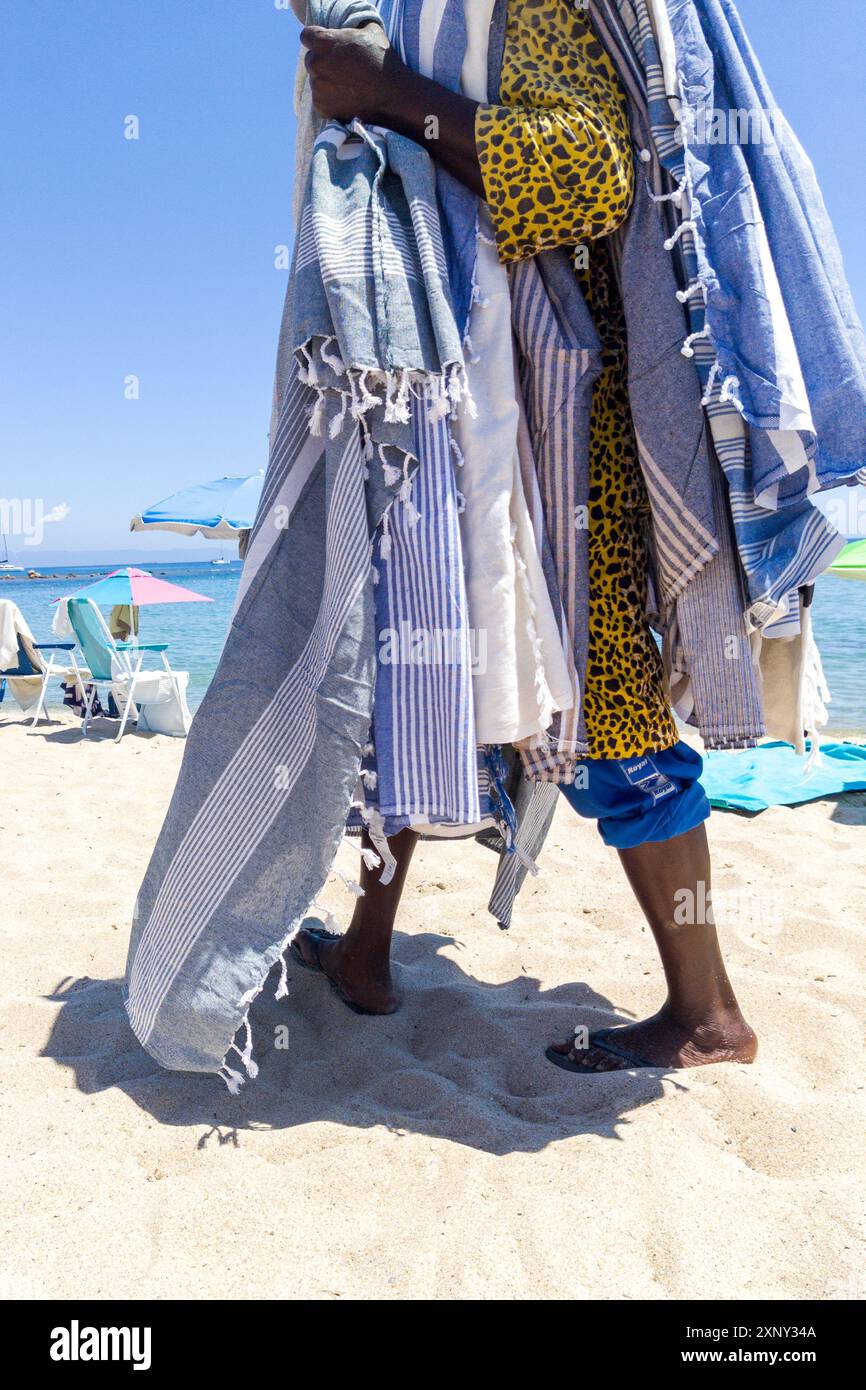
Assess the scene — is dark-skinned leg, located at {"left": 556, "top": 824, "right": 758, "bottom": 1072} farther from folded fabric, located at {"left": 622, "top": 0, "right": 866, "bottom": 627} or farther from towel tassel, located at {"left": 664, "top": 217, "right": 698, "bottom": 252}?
towel tassel, located at {"left": 664, "top": 217, "right": 698, "bottom": 252}

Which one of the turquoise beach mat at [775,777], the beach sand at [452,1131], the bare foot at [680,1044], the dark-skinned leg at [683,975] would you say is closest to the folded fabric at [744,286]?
the dark-skinned leg at [683,975]

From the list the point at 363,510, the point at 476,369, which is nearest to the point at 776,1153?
the point at 363,510

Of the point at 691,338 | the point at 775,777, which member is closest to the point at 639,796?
the point at 691,338


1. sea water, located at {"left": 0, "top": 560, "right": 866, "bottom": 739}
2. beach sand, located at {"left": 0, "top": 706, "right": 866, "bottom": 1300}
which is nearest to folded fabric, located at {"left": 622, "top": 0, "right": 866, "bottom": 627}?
beach sand, located at {"left": 0, "top": 706, "right": 866, "bottom": 1300}

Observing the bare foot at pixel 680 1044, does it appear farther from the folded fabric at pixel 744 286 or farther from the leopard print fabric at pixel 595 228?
the folded fabric at pixel 744 286

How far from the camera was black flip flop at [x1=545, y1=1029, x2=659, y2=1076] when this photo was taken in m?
1.87

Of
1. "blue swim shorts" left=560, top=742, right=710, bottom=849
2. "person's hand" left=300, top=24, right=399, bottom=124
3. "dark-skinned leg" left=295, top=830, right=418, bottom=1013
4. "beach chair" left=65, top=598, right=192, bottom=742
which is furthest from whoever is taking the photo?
"beach chair" left=65, top=598, right=192, bottom=742

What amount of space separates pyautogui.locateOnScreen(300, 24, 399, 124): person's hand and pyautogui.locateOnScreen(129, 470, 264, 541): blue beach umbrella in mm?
6852

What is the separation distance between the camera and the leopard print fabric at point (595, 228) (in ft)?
5.08

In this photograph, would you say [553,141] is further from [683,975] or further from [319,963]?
[319,963]

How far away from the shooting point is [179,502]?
30.3ft
